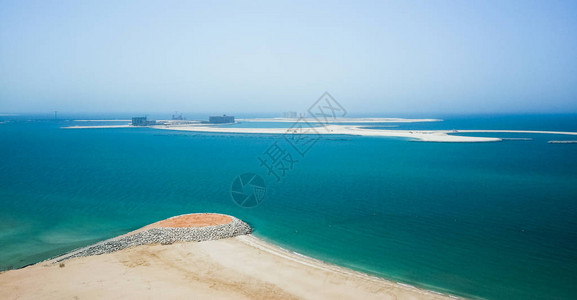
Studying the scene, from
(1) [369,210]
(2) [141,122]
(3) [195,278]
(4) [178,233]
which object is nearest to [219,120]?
(2) [141,122]

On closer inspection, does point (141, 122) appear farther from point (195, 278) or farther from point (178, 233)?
point (195, 278)

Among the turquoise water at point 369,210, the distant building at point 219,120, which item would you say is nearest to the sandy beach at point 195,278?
the turquoise water at point 369,210

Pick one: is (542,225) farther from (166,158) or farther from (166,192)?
(166,158)

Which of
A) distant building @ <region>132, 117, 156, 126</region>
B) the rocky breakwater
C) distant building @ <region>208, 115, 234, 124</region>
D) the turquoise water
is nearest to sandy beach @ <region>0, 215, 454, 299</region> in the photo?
the rocky breakwater

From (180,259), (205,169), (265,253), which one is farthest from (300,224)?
(205,169)

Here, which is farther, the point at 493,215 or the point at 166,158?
the point at 166,158
